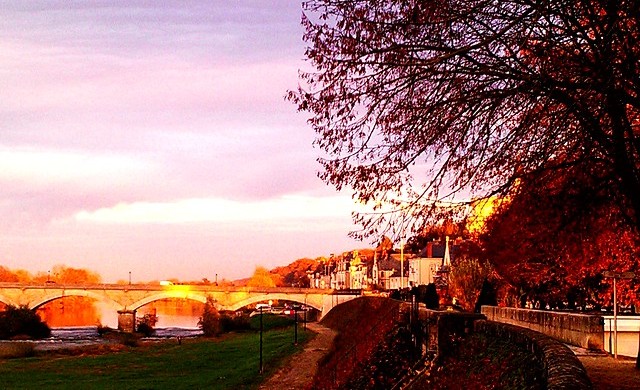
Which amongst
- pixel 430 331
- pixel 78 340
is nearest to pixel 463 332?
pixel 430 331

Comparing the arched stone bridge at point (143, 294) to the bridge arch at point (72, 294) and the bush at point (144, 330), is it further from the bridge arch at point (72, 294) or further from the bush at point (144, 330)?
the bush at point (144, 330)

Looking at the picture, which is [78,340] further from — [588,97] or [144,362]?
[588,97]

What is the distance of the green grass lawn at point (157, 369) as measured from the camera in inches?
1448

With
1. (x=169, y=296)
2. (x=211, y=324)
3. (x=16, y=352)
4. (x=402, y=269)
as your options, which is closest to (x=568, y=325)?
(x=16, y=352)

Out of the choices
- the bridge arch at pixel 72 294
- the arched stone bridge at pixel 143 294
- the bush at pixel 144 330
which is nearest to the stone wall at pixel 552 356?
the bush at pixel 144 330

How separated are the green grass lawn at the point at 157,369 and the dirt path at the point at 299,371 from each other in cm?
67

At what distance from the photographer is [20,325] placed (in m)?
91.2

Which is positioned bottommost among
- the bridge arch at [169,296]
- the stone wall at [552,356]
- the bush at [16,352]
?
the bush at [16,352]

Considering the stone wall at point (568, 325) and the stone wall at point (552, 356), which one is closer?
the stone wall at point (552, 356)

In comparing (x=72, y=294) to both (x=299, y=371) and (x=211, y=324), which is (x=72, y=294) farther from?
(x=299, y=371)

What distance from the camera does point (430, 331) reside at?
76.3ft

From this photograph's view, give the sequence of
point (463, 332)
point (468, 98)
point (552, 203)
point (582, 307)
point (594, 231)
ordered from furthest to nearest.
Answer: point (582, 307)
point (463, 332)
point (594, 231)
point (552, 203)
point (468, 98)

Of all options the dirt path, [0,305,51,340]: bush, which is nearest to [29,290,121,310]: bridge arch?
[0,305,51,340]: bush

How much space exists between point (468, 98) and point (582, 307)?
39.1m
